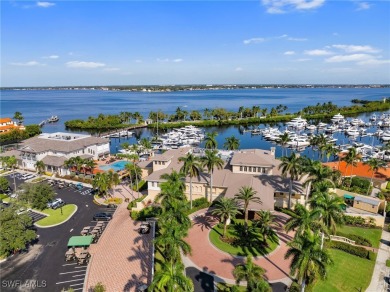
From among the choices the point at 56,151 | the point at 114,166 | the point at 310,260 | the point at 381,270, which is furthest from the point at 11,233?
the point at 381,270

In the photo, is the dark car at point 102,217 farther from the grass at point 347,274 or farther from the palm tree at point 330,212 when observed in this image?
the palm tree at point 330,212

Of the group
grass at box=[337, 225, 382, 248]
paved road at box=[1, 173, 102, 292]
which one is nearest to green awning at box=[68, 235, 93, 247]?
paved road at box=[1, 173, 102, 292]

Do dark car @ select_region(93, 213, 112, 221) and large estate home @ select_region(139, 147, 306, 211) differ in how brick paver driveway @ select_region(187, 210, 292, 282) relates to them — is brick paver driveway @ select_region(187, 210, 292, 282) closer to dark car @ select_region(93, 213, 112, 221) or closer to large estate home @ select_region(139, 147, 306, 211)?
large estate home @ select_region(139, 147, 306, 211)

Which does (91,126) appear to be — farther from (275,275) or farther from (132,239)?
(275,275)

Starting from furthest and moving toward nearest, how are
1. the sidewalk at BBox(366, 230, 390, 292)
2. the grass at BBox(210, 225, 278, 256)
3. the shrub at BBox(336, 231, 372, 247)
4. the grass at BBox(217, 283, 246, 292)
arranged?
the shrub at BBox(336, 231, 372, 247)
the grass at BBox(210, 225, 278, 256)
the sidewalk at BBox(366, 230, 390, 292)
the grass at BBox(217, 283, 246, 292)

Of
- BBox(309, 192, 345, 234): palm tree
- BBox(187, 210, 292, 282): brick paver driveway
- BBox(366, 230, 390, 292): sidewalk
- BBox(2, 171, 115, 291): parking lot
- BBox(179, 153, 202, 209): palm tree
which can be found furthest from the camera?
BBox(179, 153, 202, 209): palm tree

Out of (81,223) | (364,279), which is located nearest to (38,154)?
(81,223)
